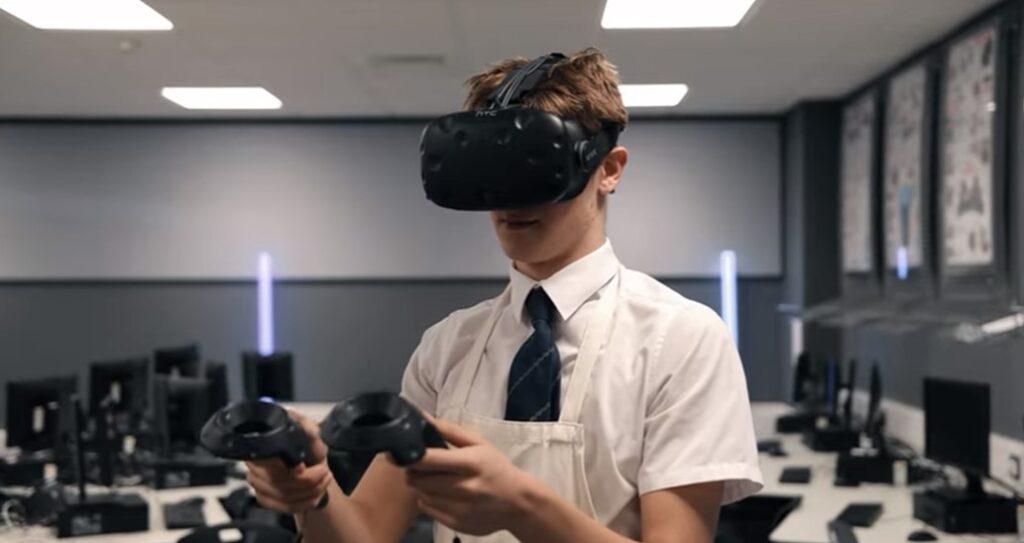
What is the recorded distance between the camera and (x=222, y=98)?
621cm

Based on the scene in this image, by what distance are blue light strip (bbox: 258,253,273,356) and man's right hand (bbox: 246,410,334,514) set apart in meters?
6.22

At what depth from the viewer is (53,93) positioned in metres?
6.12

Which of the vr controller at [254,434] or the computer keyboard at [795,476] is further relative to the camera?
the computer keyboard at [795,476]

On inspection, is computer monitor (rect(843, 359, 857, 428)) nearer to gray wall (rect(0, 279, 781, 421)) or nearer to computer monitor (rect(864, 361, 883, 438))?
computer monitor (rect(864, 361, 883, 438))

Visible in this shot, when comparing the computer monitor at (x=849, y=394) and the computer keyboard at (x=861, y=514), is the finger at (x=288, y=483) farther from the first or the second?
the computer monitor at (x=849, y=394)

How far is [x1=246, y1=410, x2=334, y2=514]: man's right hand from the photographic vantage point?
1.00 m

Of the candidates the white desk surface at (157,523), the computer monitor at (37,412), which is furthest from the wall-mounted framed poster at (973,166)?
the computer monitor at (37,412)

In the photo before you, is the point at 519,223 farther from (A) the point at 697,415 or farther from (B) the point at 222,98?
(B) the point at 222,98

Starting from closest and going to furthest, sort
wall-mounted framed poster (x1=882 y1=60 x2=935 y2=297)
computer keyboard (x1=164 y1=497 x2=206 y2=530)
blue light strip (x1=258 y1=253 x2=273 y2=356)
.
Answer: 1. computer keyboard (x1=164 y1=497 x2=206 y2=530)
2. wall-mounted framed poster (x1=882 y1=60 x2=935 y2=297)
3. blue light strip (x1=258 y1=253 x2=273 y2=356)

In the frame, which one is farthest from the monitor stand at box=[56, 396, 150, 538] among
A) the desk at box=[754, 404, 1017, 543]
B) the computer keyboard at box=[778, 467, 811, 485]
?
the computer keyboard at box=[778, 467, 811, 485]

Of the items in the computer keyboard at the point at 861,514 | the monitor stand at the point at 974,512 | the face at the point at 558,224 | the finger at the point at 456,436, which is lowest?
the computer keyboard at the point at 861,514

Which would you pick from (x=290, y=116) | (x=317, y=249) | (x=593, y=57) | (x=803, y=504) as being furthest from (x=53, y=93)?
(x=593, y=57)

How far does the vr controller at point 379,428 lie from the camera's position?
83 cm

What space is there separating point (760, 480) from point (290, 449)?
51 centimetres
